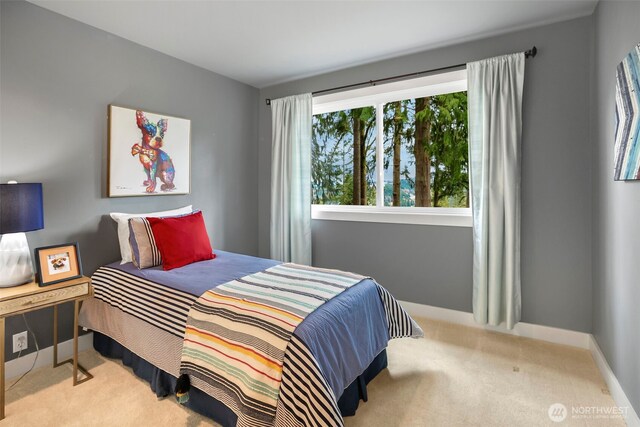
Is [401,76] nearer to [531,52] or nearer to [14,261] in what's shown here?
[531,52]

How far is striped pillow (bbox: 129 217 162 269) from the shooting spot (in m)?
2.45

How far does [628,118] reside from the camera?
168 cm

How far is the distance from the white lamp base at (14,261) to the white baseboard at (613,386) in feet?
11.1

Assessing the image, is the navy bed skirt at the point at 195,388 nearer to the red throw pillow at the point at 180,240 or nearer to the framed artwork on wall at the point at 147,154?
the red throw pillow at the point at 180,240

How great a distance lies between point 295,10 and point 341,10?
328 mm

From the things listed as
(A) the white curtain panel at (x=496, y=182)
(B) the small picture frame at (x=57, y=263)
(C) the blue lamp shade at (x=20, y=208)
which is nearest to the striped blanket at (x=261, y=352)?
(B) the small picture frame at (x=57, y=263)

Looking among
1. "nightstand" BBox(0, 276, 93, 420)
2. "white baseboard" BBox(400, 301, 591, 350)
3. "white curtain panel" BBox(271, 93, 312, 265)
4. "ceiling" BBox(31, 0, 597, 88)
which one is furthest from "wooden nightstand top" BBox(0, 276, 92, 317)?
"white baseboard" BBox(400, 301, 591, 350)

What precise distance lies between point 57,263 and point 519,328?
3.47 meters

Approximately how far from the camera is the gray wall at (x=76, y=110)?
223cm

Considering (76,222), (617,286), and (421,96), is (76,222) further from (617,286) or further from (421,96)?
(617,286)

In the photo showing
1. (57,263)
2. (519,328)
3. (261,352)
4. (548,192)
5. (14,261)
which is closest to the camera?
(261,352)

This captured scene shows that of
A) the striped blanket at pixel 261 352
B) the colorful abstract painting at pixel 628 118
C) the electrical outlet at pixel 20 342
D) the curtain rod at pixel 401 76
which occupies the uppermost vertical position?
the curtain rod at pixel 401 76

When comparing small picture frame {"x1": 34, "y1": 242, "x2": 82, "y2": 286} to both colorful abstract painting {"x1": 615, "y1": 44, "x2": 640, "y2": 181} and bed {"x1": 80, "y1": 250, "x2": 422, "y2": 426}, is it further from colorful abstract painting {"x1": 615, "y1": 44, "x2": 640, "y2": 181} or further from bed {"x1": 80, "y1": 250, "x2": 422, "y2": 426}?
colorful abstract painting {"x1": 615, "y1": 44, "x2": 640, "y2": 181}

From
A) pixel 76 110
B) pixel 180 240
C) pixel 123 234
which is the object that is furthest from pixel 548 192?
pixel 76 110
